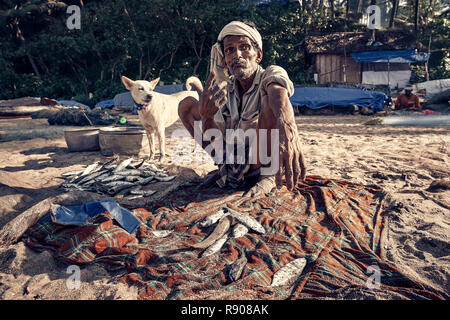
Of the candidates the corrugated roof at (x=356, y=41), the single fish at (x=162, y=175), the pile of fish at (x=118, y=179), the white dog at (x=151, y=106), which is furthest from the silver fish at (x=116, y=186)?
the corrugated roof at (x=356, y=41)

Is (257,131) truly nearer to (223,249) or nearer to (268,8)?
(223,249)

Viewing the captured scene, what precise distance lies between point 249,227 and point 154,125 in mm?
3330

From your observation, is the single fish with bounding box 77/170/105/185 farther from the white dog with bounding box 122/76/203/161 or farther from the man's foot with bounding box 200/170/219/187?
the man's foot with bounding box 200/170/219/187

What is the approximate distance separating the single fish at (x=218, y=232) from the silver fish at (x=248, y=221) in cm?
7

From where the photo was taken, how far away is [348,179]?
3906mm

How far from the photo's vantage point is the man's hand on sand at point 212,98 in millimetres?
2762

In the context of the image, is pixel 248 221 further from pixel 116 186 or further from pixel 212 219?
pixel 116 186

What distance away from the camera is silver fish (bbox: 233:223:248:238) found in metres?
2.31

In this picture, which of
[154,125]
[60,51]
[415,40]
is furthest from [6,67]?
[415,40]

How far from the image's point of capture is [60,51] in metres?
17.2

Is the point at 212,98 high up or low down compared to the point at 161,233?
up

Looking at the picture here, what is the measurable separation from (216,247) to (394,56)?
60.1 ft

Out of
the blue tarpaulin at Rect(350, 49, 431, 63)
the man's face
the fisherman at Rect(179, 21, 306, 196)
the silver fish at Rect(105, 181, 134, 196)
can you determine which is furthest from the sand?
the blue tarpaulin at Rect(350, 49, 431, 63)

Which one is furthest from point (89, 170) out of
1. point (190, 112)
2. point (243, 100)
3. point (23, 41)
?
point (23, 41)
